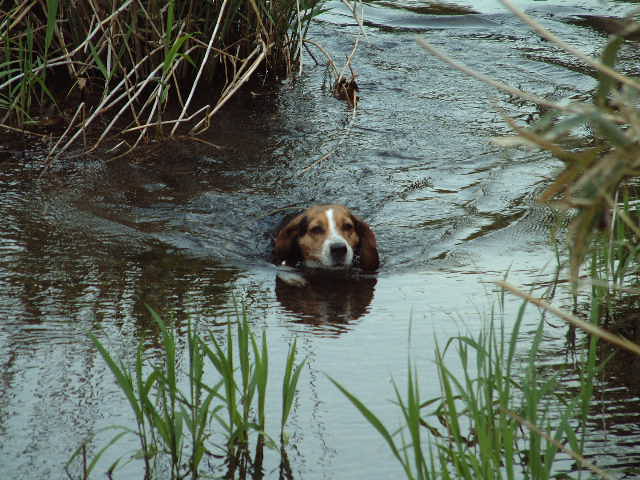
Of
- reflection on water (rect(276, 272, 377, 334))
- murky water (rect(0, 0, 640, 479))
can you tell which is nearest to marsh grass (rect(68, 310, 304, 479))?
murky water (rect(0, 0, 640, 479))

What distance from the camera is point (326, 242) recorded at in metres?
5.62

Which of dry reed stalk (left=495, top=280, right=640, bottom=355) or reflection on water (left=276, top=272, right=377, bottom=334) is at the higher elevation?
dry reed stalk (left=495, top=280, right=640, bottom=355)

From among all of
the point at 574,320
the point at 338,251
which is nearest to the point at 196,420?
Answer: the point at 574,320

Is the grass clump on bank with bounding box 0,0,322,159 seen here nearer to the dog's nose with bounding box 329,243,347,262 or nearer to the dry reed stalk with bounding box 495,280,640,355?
the dog's nose with bounding box 329,243,347,262

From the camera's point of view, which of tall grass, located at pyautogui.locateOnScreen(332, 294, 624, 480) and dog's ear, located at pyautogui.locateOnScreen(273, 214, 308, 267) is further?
dog's ear, located at pyautogui.locateOnScreen(273, 214, 308, 267)

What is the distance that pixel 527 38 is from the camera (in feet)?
36.0

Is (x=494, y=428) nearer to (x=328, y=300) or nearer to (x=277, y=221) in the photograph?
(x=328, y=300)

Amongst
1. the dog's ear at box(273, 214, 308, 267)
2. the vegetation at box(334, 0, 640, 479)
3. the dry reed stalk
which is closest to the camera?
the vegetation at box(334, 0, 640, 479)

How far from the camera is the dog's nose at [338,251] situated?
5566 millimetres

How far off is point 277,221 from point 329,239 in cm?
96

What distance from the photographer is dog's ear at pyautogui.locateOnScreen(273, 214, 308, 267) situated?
5793 mm

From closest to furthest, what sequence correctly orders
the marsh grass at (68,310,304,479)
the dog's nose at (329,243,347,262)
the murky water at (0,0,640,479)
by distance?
the marsh grass at (68,310,304,479) < the murky water at (0,0,640,479) < the dog's nose at (329,243,347,262)

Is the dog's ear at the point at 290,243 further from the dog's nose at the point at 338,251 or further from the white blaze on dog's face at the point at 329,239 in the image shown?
the dog's nose at the point at 338,251

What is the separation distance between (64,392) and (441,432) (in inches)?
52.8
